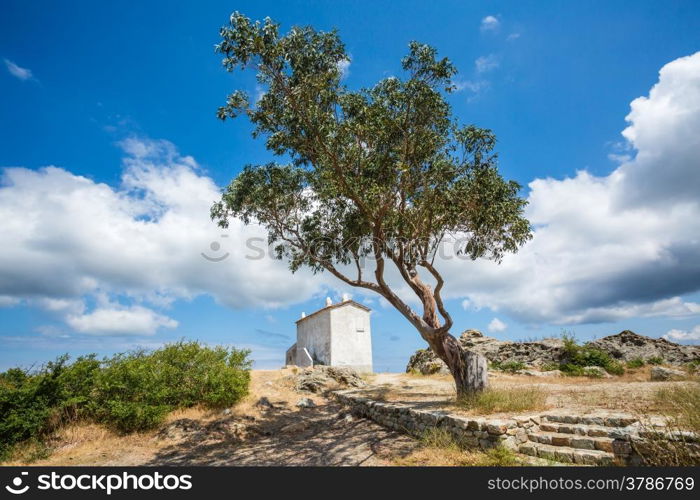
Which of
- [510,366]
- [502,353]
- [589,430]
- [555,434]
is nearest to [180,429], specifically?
[555,434]

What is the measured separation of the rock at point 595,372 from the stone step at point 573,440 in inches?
520

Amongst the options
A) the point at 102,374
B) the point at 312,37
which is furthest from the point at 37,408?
the point at 312,37

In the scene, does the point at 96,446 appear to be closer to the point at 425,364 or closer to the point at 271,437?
the point at 271,437

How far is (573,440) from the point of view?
344 inches

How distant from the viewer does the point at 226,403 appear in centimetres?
1623

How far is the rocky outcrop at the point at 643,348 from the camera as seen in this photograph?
22.2 meters

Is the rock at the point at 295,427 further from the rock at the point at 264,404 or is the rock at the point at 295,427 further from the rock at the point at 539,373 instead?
the rock at the point at 539,373

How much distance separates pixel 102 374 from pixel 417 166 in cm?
1466

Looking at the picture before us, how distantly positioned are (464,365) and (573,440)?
4.96 meters

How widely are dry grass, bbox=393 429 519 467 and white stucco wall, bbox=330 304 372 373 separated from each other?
2180cm

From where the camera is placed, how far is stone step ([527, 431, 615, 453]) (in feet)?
27.0

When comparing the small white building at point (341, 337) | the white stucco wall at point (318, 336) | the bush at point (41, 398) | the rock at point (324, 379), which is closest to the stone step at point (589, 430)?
the rock at point (324, 379)
